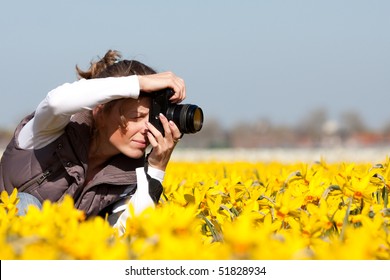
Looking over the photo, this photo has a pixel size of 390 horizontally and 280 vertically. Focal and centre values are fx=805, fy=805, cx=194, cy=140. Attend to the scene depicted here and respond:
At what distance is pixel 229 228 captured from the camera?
1500 millimetres

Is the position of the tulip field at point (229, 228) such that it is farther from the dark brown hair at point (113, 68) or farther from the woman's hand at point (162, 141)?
the dark brown hair at point (113, 68)

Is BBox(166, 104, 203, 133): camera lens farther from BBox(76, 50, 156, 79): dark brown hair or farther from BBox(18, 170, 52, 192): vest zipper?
BBox(18, 170, 52, 192): vest zipper

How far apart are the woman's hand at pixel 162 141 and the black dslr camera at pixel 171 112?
0.03 m

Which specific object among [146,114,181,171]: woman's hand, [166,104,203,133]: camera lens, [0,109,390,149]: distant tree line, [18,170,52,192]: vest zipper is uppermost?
[166,104,203,133]: camera lens

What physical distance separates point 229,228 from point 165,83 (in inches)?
66.4

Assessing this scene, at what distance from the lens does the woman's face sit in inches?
128

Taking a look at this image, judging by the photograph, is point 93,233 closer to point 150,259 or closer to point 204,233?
point 150,259

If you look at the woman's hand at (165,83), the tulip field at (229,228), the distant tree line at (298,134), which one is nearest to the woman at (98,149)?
the woman's hand at (165,83)

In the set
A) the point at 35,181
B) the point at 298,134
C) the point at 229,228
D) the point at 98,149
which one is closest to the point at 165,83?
the point at 98,149

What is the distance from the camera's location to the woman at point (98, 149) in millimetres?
3184

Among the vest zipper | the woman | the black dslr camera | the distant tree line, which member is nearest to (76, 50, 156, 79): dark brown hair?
the woman

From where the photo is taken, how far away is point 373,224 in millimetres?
2186

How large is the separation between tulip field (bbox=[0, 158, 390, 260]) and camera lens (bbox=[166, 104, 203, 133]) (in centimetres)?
26
